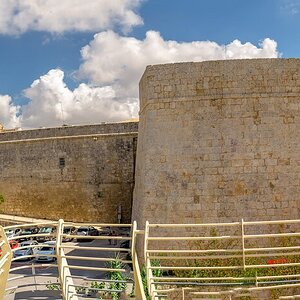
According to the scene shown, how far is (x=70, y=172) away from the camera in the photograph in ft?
73.3

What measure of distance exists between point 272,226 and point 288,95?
3.15m

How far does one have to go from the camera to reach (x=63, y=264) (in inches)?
196

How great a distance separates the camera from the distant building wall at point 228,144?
30.6ft

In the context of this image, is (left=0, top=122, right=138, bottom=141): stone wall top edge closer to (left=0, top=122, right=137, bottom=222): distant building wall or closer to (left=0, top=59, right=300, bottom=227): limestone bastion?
(left=0, top=122, right=137, bottom=222): distant building wall

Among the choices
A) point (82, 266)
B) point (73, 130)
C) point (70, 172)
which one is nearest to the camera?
point (82, 266)

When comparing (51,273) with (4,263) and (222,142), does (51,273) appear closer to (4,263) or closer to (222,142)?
(4,263)

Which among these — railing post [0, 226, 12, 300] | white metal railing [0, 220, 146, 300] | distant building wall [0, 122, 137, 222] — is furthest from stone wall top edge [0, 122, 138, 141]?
railing post [0, 226, 12, 300]

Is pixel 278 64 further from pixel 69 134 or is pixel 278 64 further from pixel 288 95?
pixel 69 134

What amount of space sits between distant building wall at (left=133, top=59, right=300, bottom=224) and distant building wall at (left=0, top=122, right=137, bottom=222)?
11.2m

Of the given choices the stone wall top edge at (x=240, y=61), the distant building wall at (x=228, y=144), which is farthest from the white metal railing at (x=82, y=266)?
the stone wall top edge at (x=240, y=61)

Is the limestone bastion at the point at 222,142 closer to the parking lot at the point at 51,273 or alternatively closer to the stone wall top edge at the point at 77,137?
the parking lot at the point at 51,273

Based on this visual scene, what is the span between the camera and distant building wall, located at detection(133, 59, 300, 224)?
30.6ft

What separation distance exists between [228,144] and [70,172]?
1445cm

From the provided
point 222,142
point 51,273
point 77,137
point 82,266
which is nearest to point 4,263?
point 82,266
